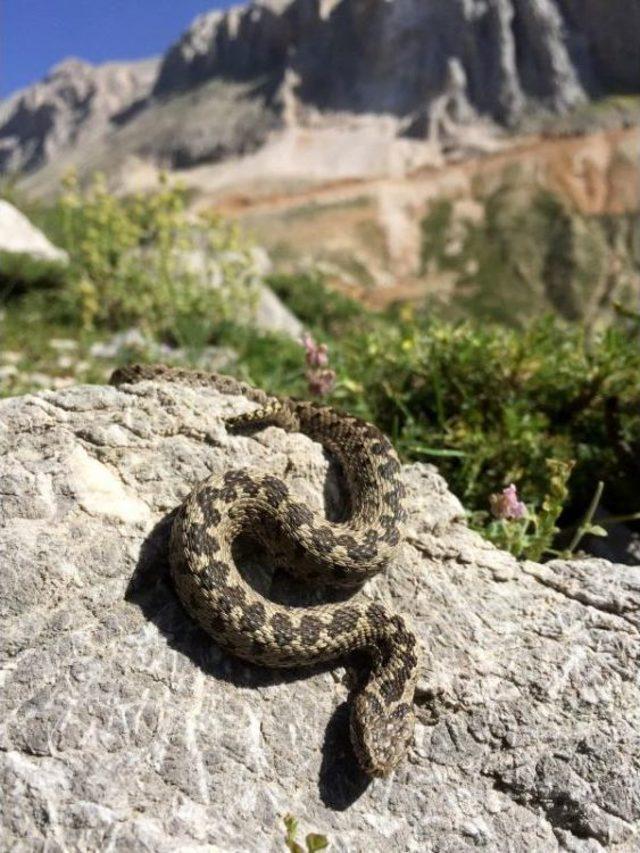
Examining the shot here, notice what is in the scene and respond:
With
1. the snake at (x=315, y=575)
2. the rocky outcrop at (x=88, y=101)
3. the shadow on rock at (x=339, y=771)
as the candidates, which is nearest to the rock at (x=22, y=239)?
the snake at (x=315, y=575)

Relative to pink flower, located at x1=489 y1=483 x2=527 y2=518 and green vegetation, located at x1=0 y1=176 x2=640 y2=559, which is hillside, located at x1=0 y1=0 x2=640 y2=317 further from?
pink flower, located at x1=489 y1=483 x2=527 y2=518

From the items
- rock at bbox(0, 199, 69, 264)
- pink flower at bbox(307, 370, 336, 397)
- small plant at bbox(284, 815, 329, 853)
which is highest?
rock at bbox(0, 199, 69, 264)

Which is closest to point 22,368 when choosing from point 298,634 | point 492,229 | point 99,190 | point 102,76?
point 99,190

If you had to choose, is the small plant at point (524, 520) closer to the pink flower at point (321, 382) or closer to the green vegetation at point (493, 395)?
the green vegetation at point (493, 395)

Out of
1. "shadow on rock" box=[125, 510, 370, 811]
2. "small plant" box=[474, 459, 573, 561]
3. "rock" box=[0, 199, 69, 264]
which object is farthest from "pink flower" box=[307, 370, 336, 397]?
"rock" box=[0, 199, 69, 264]

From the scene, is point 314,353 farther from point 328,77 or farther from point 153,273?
point 328,77

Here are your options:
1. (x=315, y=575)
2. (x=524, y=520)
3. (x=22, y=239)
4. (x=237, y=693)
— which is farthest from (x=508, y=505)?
(x=22, y=239)

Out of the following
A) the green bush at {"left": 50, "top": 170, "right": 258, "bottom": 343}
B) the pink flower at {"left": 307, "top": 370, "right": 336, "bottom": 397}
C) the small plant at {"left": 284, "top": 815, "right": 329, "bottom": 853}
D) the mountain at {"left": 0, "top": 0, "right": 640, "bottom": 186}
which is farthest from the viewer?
the mountain at {"left": 0, "top": 0, "right": 640, "bottom": 186}

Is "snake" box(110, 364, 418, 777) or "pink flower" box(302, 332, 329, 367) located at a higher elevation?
"pink flower" box(302, 332, 329, 367)
